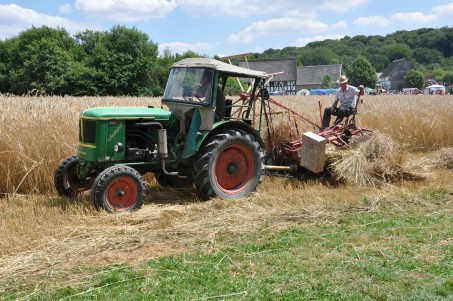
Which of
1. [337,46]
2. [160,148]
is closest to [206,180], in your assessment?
[160,148]

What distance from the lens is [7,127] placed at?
8.29 meters

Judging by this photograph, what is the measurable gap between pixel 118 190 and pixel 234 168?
6.42ft

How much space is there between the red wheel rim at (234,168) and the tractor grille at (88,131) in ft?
6.14

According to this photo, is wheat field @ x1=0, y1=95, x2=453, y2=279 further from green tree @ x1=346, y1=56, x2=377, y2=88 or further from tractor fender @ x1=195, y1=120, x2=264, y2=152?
green tree @ x1=346, y1=56, x2=377, y2=88

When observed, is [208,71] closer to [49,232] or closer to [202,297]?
[49,232]

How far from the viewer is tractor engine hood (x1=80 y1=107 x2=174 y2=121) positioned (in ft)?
22.5

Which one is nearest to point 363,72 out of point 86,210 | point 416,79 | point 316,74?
point 316,74

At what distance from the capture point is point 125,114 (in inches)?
276

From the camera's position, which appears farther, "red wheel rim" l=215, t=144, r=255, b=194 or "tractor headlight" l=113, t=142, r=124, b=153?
"red wheel rim" l=215, t=144, r=255, b=194

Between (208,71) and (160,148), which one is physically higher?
(208,71)

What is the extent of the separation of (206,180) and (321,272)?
3.11 meters

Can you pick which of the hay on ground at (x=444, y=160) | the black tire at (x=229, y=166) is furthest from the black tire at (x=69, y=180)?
the hay on ground at (x=444, y=160)

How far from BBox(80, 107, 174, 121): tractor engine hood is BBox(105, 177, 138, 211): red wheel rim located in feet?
3.12

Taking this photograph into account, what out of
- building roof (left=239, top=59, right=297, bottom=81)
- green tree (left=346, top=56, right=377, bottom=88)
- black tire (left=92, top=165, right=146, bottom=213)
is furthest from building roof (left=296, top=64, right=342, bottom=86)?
black tire (left=92, top=165, right=146, bottom=213)
